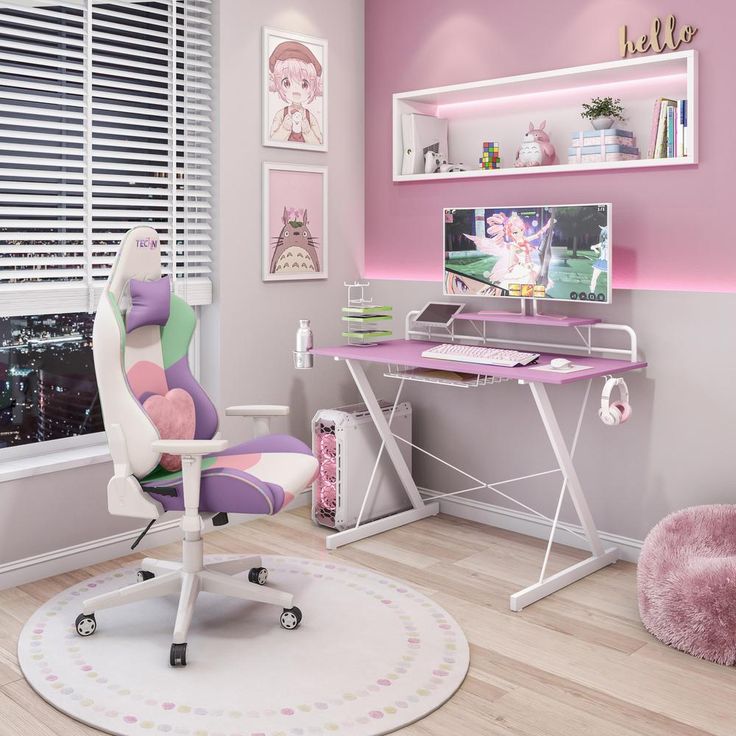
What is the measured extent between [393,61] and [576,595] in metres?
2.61

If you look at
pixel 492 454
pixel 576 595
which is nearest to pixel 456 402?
pixel 492 454

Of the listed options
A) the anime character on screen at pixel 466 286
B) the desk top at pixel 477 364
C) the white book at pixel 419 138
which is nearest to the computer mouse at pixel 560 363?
the desk top at pixel 477 364

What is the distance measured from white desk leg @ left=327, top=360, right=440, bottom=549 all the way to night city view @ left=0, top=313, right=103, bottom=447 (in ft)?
3.57

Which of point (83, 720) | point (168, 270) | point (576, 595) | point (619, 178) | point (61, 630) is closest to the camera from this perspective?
point (83, 720)

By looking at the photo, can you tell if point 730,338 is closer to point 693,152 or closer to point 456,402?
point 693,152

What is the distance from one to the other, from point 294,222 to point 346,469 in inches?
46.2

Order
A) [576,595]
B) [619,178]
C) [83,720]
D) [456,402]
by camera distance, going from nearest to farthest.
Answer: [83,720]
[576,595]
[619,178]
[456,402]

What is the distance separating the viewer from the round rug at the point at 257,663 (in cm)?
242

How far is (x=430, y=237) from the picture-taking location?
4320 millimetres

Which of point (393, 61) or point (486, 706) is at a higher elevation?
point (393, 61)

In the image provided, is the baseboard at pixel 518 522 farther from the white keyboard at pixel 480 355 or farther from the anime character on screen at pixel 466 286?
the anime character on screen at pixel 466 286

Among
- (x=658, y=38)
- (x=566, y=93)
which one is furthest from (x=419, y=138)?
(x=658, y=38)

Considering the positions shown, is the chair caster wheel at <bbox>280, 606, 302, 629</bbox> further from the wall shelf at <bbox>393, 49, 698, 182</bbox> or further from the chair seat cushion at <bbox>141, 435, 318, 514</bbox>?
the wall shelf at <bbox>393, 49, 698, 182</bbox>

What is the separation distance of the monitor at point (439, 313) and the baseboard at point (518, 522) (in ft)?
2.82
